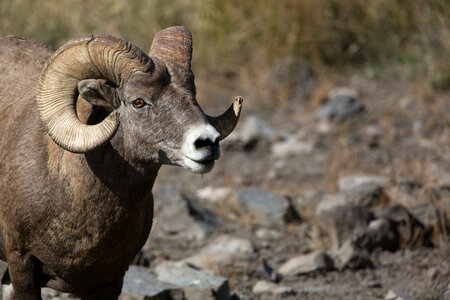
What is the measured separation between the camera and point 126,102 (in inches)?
167

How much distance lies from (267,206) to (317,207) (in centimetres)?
56

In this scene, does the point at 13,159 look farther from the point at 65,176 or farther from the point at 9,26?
the point at 9,26

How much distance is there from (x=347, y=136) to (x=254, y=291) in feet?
A: 14.0

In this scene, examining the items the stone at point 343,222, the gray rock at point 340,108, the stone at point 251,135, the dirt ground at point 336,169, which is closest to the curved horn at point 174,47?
the dirt ground at point 336,169

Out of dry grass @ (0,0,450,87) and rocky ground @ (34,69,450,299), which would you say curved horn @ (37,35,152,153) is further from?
dry grass @ (0,0,450,87)

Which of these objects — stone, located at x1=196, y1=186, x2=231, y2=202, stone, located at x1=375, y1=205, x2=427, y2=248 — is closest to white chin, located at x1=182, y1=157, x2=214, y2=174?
stone, located at x1=375, y1=205, x2=427, y2=248

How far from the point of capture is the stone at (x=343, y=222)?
7.00m

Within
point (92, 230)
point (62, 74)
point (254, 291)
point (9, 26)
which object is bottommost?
point (254, 291)

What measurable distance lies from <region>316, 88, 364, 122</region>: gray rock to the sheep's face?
633 centimetres

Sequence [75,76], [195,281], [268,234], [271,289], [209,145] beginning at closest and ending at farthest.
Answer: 1. [209,145]
2. [75,76]
3. [195,281]
4. [271,289]
5. [268,234]

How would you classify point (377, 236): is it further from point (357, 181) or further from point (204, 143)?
point (204, 143)

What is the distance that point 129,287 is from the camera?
5.59 metres

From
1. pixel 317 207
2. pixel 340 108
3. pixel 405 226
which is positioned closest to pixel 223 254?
pixel 317 207

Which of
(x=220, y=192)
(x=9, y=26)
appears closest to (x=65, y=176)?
(x=220, y=192)
